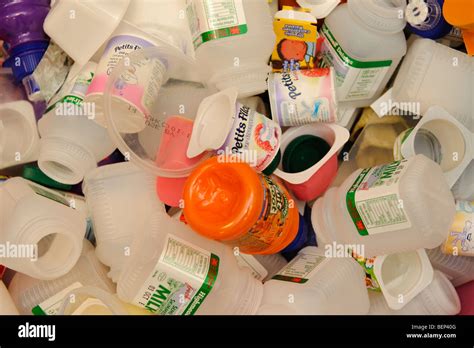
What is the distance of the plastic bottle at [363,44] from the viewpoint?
1.28m

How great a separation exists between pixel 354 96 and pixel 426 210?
39 cm

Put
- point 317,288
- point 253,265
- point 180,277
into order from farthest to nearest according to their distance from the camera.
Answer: point 253,265, point 317,288, point 180,277

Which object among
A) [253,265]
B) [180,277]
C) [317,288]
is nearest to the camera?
[180,277]

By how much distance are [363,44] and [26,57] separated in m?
0.84

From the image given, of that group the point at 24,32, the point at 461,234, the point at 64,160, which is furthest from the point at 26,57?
the point at 461,234

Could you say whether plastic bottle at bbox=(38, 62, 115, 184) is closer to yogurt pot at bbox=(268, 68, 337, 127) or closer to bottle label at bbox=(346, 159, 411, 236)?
yogurt pot at bbox=(268, 68, 337, 127)

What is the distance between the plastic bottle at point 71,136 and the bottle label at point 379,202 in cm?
62

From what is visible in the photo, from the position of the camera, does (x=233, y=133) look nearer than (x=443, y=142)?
Yes

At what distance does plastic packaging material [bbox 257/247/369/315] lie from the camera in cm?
118

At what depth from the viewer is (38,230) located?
112 cm

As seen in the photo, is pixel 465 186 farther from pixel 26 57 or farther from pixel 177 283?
pixel 26 57

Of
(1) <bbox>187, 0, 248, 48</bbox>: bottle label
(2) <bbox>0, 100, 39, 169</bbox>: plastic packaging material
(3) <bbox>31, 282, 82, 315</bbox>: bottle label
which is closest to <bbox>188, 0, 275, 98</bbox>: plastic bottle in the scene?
(1) <bbox>187, 0, 248, 48</bbox>: bottle label

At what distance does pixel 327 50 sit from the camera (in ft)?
4.50

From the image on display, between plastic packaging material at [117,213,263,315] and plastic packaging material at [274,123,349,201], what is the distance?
0.89 feet
